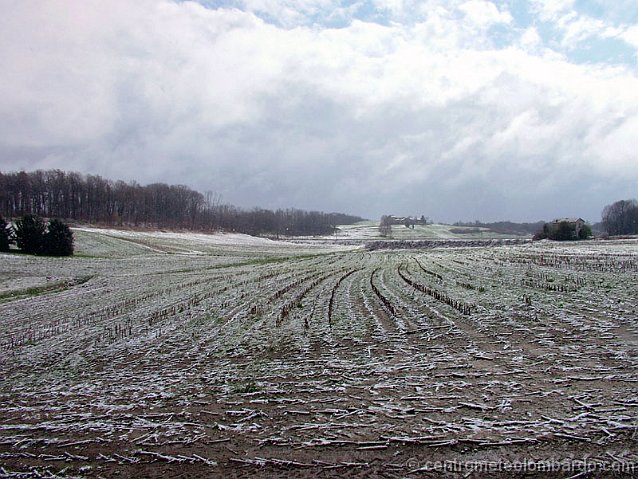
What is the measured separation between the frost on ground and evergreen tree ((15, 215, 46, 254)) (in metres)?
40.6

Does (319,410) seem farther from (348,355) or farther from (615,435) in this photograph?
(615,435)

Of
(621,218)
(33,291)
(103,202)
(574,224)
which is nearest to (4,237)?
(33,291)

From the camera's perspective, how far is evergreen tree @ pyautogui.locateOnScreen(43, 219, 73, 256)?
53.8m

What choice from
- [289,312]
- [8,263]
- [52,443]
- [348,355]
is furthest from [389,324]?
[8,263]

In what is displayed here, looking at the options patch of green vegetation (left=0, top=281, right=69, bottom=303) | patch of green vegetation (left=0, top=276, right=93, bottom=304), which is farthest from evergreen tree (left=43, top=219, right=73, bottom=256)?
patch of green vegetation (left=0, top=281, right=69, bottom=303)

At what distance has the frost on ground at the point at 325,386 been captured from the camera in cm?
635

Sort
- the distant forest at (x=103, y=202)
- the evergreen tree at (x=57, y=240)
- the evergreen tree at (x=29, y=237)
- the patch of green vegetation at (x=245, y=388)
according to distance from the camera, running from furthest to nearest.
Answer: the distant forest at (x=103, y=202) → the evergreen tree at (x=57, y=240) → the evergreen tree at (x=29, y=237) → the patch of green vegetation at (x=245, y=388)

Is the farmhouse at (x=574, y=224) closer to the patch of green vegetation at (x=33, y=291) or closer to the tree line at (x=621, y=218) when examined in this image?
the tree line at (x=621, y=218)

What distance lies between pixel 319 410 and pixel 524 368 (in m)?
5.01

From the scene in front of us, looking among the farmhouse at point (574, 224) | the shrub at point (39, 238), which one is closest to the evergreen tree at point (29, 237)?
the shrub at point (39, 238)

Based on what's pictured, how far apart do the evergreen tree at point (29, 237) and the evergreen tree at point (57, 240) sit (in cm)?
72

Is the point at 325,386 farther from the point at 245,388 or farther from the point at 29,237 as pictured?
the point at 29,237

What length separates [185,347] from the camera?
13.0 m

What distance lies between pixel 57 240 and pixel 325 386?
56.6 meters
